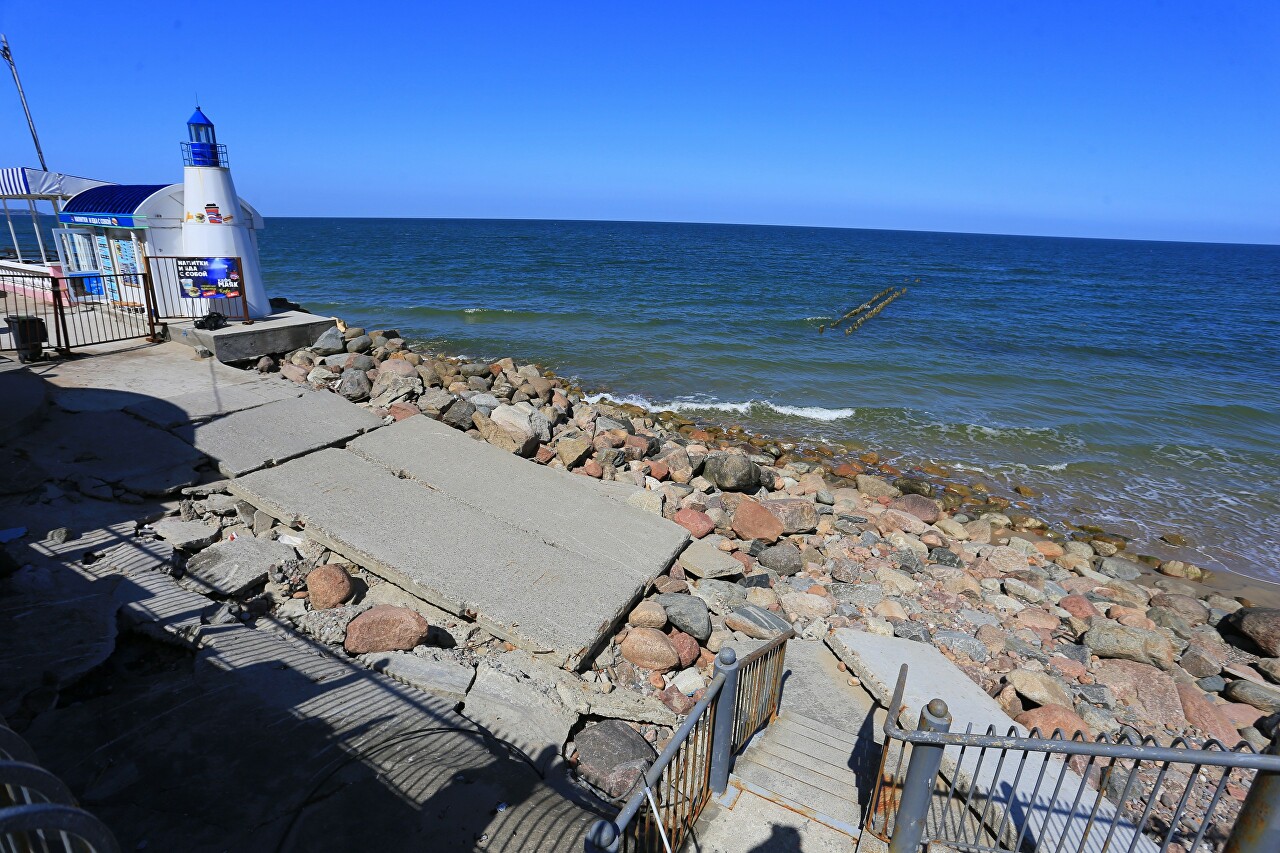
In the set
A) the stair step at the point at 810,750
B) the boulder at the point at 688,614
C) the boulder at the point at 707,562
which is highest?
the stair step at the point at 810,750

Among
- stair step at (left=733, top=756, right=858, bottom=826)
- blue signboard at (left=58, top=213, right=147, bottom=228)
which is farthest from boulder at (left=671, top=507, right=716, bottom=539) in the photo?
blue signboard at (left=58, top=213, right=147, bottom=228)

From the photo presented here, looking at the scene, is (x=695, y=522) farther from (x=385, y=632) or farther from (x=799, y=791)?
(x=799, y=791)

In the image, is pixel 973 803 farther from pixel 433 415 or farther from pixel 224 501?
pixel 433 415

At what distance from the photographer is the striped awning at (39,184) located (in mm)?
16891

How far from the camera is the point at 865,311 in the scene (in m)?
36.5

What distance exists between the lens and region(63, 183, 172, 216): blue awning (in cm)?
1495

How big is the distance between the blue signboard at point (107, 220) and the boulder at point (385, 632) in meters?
13.6

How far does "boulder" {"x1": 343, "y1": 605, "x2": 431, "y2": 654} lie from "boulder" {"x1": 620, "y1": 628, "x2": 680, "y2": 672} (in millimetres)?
1821

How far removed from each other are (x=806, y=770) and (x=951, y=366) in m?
22.2

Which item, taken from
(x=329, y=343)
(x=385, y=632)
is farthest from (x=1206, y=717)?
(x=329, y=343)

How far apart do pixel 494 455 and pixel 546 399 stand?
225 inches

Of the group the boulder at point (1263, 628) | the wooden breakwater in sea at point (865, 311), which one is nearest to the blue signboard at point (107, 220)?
the boulder at point (1263, 628)

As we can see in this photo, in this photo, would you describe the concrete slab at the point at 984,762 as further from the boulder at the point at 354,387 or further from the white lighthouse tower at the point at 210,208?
the white lighthouse tower at the point at 210,208

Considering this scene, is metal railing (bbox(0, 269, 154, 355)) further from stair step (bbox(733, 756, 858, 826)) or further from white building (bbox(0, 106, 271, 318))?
stair step (bbox(733, 756, 858, 826))
